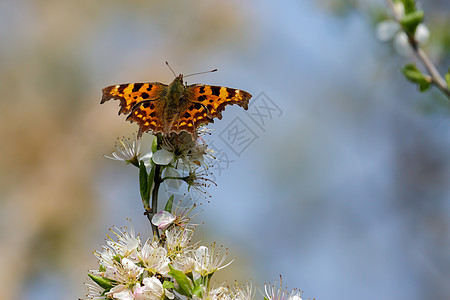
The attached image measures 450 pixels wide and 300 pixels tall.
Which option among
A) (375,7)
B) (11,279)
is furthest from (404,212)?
(11,279)

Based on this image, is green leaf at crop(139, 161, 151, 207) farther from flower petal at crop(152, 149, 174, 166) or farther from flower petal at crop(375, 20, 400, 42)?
flower petal at crop(375, 20, 400, 42)

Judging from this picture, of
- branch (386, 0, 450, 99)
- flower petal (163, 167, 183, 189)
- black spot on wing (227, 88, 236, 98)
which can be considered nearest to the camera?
branch (386, 0, 450, 99)

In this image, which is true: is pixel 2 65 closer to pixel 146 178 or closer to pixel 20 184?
pixel 20 184

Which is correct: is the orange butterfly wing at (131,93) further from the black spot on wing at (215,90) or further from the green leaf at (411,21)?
the green leaf at (411,21)

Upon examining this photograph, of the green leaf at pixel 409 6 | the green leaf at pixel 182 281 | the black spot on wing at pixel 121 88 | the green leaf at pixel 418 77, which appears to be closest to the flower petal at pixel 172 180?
A: the green leaf at pixel 182 281

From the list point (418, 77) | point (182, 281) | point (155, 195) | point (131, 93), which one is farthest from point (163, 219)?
point (418, 77)

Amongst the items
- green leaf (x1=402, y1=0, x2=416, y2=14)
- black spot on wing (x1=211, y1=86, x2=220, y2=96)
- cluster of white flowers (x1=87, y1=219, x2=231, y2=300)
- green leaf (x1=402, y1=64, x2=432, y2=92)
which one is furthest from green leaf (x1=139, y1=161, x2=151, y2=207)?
green leaf (x1=402, y1=0, x2=416, y2=14)
